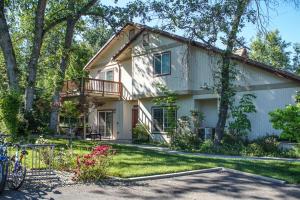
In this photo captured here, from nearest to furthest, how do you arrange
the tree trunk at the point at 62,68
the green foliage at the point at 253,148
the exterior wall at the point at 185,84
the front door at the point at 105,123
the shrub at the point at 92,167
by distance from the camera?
the shrub at the point at 92,167 → the green foliage at the point at 253,148 → the exterior wall at the point at 185,84 → the tree trunk at the point at 62,68 → the front door at the point at 105,123

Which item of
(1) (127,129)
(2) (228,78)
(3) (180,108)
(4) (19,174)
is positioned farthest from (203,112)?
(4) (19,174)

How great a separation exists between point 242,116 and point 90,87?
11.8 metres

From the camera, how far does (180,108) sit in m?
24.3

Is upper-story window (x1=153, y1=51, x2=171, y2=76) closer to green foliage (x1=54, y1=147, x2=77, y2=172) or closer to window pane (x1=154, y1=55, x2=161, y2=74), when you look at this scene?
window pane (x1=154, y1=55, x2=161, y2=74)

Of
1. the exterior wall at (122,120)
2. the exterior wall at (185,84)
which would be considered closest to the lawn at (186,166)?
the exterior wall at (185,84)

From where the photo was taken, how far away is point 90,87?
2766 centimetres

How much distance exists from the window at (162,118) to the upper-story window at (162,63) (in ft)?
7.33

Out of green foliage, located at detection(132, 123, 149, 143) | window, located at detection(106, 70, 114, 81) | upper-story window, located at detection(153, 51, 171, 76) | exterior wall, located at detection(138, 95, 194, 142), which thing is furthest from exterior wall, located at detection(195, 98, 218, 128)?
window, located at detection(106, 70, 114, 81)

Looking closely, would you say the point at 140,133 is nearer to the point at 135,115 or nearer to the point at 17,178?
the point at 135,115

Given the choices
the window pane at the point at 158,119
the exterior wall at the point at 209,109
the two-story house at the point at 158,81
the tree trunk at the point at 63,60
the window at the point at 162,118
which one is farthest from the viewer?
the window pane at the point at 158,119

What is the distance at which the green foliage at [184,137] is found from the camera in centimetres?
2103

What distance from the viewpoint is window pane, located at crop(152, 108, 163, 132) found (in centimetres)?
2553

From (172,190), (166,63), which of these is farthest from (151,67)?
(172,190)

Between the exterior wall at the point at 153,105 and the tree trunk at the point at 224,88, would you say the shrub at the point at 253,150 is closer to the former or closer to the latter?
the tree trunk at the point at 224,88
